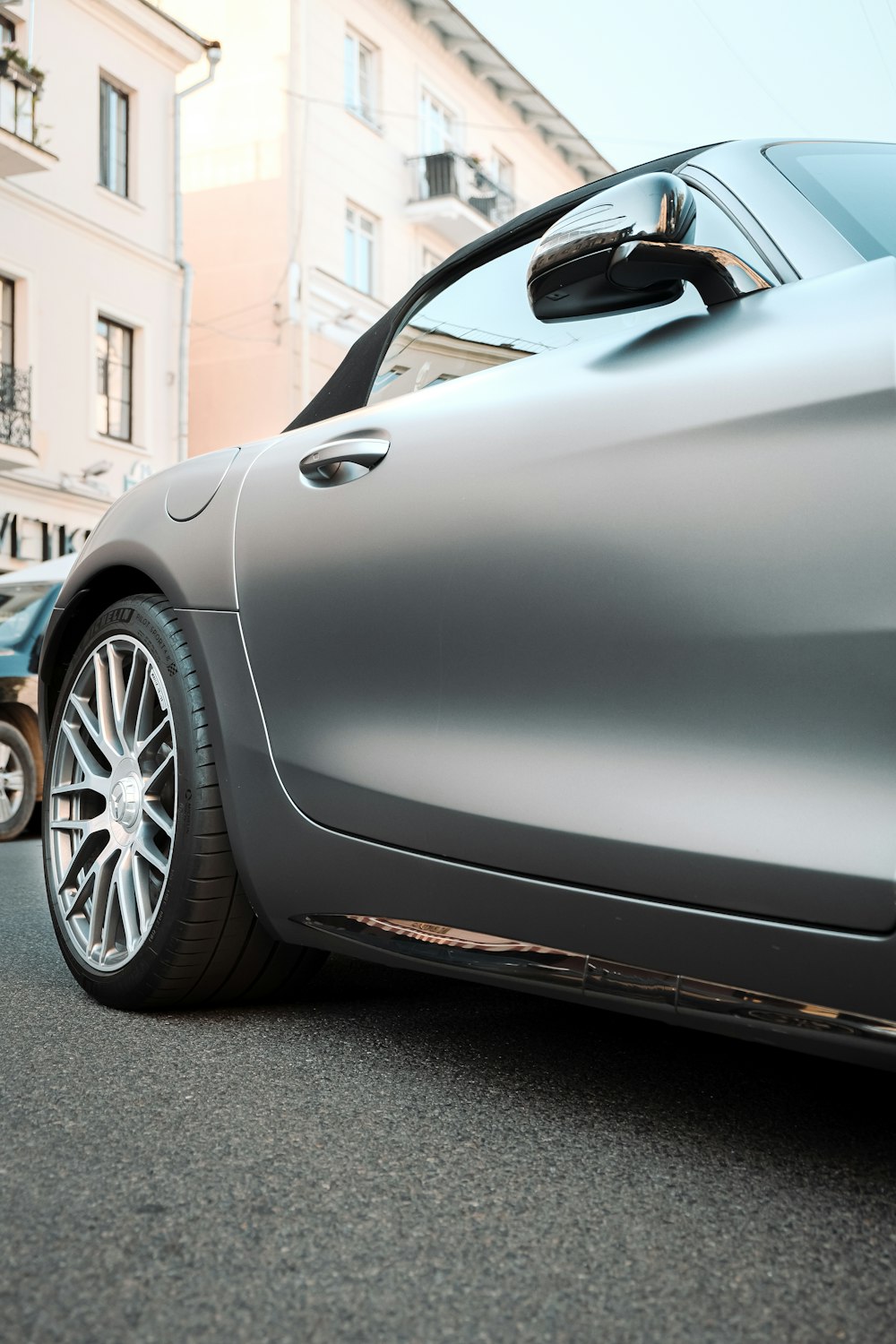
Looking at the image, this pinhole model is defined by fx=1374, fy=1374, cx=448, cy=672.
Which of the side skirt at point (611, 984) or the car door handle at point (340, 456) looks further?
the car door handle at point (340, 456)

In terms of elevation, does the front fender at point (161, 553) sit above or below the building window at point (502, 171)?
below

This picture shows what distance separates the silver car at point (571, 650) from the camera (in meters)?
1.43

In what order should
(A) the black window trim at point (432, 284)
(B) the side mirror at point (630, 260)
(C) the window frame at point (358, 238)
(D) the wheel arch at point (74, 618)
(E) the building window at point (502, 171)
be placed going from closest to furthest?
(B) the side mirror at point (630, 260), (A) the black window trim at point (432, 284), (D) the wheel arch at point (74, 618), (C) the window frame at point (358, 238), (E) the building window at point (502, 171)

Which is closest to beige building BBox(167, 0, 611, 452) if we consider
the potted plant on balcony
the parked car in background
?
the potted plant on balcony

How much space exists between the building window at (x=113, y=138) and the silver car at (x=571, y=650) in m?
15.8

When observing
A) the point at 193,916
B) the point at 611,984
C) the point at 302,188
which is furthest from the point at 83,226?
the point at 611,984

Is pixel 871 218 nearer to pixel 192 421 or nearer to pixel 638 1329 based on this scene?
pixel 638 1329

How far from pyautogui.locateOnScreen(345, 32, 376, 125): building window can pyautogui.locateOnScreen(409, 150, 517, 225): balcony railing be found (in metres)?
1.21

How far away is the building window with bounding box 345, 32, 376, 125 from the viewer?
20391 millimetres

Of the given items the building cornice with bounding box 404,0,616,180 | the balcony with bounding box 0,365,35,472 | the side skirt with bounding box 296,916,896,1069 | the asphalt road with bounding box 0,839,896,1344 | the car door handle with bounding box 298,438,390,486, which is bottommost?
the asphalt road with bounding box 0,839,896,1344

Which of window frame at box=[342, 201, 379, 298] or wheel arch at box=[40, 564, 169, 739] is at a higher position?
window frame at box=[342, 201, 379, 298]

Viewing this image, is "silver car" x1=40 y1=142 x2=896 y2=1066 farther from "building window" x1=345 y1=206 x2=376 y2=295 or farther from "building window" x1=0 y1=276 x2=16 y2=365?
"building window" x1=345 y1=206 x2=376 y2=295

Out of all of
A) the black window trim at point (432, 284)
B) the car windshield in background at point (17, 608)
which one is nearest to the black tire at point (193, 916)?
the black window trim at point (432, 284)

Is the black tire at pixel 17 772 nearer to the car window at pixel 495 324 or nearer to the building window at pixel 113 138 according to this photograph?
the car window at pixel 495 324
